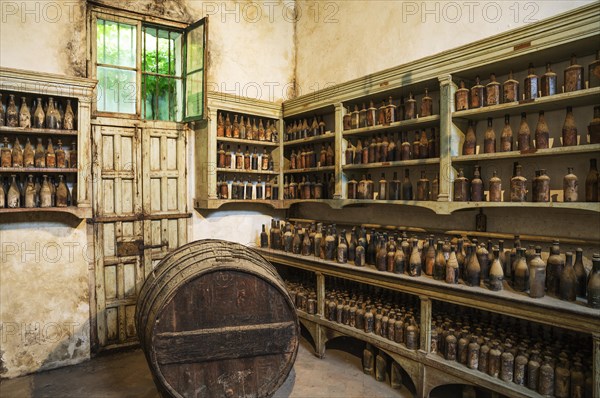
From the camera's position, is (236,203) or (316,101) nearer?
(316,101)

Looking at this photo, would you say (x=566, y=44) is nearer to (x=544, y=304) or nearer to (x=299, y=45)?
(x=544, y=304)

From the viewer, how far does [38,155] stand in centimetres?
386

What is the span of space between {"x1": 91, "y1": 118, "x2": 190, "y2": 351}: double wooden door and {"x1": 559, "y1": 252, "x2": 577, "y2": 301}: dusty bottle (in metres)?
4.05

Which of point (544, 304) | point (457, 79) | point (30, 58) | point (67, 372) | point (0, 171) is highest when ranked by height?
point (30, 58)

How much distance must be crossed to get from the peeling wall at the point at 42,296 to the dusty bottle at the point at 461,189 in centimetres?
394

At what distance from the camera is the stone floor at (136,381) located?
3506 millimetres

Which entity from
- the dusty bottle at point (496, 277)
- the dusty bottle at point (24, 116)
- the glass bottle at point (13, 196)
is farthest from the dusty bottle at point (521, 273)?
the dusty bottle at point (24, 116)

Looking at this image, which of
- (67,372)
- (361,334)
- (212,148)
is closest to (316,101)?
(212,148)

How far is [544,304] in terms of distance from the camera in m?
2.61

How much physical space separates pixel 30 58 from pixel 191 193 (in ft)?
7.30

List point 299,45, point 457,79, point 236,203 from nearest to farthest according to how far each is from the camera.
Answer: point 457,79, point 236,203, point 299,45

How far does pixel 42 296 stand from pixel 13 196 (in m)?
1.11

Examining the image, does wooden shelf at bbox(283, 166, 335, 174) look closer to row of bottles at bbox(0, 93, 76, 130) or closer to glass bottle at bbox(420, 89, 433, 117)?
glass bottle at bbox(420, 89, 433, 117)

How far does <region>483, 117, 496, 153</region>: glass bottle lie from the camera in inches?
131
